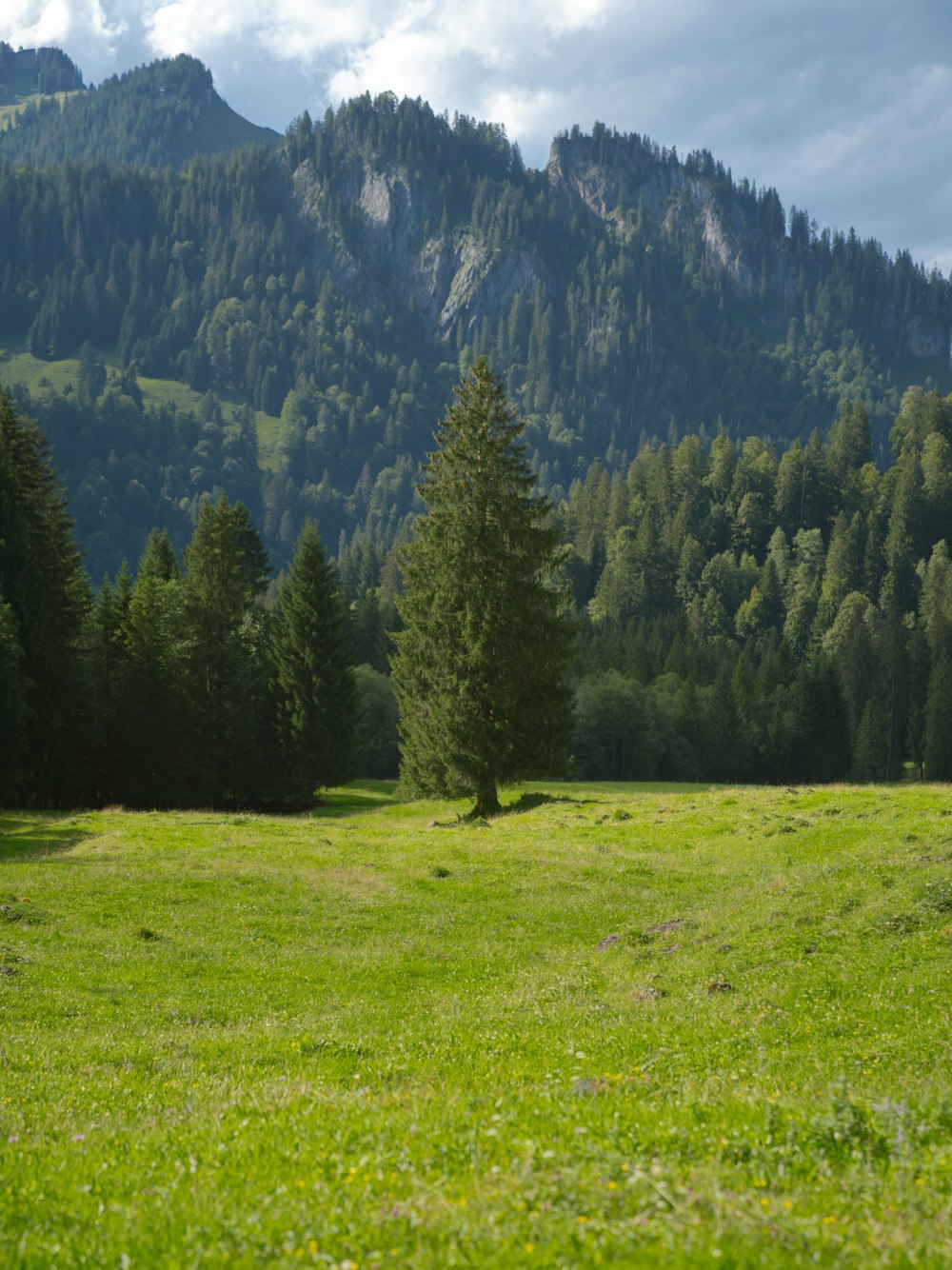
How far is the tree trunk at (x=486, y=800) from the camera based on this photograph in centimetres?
4831

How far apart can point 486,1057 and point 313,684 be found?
59892 mm

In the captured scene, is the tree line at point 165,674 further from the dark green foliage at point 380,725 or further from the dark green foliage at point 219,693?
the dark green foliage at point 380,725

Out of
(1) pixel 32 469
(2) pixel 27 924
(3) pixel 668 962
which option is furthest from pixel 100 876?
(1) pixel 32 469

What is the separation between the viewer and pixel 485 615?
155 feet

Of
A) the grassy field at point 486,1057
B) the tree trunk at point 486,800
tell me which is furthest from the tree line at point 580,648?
the grassy field at point 486,1057

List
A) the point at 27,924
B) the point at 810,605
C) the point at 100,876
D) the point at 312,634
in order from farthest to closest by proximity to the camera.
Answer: the point at 810,605 → the point at 312,634 → the point at 100,876 → the point at 27,924

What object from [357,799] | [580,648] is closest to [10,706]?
[357,799]

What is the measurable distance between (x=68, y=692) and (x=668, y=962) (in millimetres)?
51490

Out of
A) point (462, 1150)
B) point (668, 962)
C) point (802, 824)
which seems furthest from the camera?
point (802, 824)

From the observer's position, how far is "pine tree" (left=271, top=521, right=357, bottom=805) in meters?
70.6

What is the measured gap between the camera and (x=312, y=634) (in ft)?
237

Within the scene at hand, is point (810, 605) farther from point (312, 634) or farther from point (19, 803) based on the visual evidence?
point (19, 803)

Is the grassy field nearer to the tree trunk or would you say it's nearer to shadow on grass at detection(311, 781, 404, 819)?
the tree trunk

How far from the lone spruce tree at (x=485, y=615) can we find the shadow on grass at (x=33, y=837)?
17889mm
